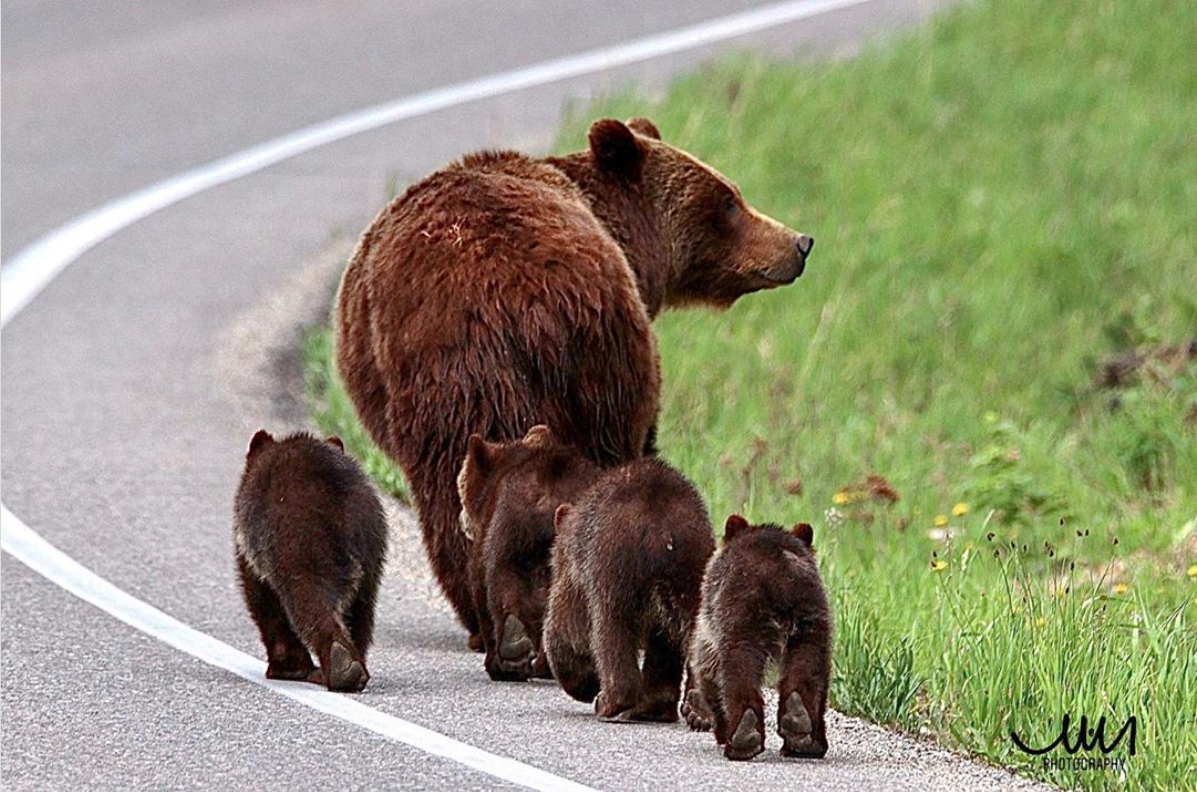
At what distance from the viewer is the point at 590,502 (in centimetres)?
614

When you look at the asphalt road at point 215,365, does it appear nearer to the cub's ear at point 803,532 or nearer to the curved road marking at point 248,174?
the curved road marking at point 248,174

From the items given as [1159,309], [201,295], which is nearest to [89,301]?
[201,295]

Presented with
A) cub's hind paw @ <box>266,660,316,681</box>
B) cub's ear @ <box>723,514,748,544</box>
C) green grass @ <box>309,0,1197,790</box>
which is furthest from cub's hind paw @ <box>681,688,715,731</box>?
cub's hind paw @ <box>266,660,316,681</box>

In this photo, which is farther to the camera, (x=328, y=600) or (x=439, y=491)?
(x=439, y=491)

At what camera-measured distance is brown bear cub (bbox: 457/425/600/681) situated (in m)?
6.49

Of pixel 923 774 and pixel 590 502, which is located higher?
pixel 590 502

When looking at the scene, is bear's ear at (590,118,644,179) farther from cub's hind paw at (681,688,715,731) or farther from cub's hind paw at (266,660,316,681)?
cub's hind paw at (681,688,715,731)

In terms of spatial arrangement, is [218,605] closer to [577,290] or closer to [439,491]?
[439,491]

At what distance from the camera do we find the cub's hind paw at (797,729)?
558 cm

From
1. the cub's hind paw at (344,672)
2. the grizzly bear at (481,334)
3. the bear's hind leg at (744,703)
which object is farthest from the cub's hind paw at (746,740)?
the grizzly bear at (481,334)

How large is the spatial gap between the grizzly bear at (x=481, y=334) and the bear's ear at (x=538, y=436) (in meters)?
0.19

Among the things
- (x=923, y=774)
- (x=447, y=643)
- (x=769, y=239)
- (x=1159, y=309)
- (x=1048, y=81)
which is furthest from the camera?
(x=1048, y=81)

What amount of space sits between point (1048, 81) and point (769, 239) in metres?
9.51

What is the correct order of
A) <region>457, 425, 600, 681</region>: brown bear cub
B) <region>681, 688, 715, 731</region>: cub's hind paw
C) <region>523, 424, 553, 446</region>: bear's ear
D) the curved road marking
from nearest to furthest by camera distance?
the curved road marking, <region>681, 688, 715, 731</region>: cub's hind paw, <region>457, 425, 600, 681</region>: brown bear cub, <region>523, 424, 553, 446</region>: bear's ear
